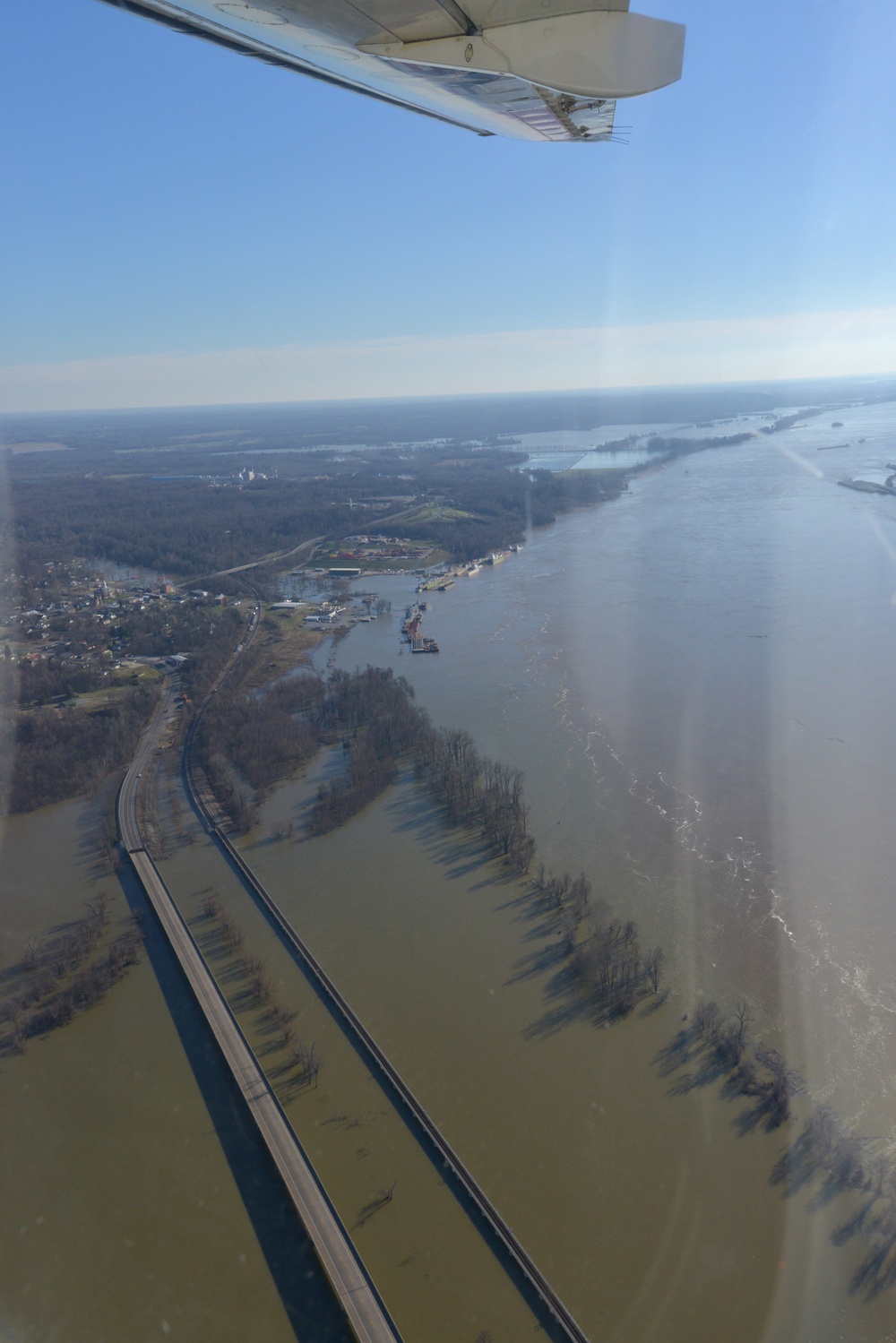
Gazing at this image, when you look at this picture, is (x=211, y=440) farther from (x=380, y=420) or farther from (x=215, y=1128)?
(x=215, y=1128)

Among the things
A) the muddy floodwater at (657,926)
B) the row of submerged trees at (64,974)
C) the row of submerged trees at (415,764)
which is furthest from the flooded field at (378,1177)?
the row of submerged trees at (415,764)

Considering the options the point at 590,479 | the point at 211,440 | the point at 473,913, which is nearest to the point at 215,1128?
the point at 473,913

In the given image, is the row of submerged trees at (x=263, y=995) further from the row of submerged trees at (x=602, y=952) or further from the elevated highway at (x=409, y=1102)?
the row of submerged trees at (x=602, y=952)

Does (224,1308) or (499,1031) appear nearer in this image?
(224,1308)

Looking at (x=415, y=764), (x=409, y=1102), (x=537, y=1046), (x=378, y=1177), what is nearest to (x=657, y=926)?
(x=537, y=1046)

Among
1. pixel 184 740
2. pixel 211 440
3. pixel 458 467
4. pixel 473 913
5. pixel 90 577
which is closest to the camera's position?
pixel 473 913

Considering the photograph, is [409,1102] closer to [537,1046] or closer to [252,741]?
[537,1046]

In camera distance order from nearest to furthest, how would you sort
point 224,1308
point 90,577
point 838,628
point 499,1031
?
point 224,1308, point 499,1031, point 838,628, point 90,577
